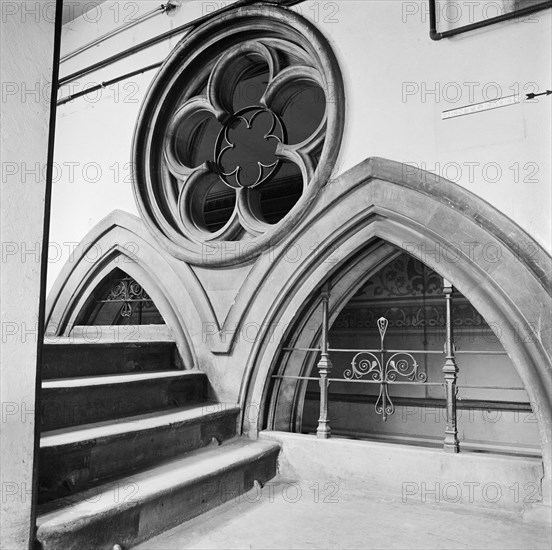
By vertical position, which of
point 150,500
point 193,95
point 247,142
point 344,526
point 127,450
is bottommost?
point 344,526

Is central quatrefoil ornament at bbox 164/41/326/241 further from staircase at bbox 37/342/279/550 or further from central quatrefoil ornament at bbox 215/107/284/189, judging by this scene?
staircase at bbox 37/342/279/550

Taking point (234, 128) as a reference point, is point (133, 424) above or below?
below

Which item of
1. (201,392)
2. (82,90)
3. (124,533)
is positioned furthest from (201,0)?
(124,533)

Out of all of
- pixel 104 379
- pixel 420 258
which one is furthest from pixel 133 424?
pixel 420 258

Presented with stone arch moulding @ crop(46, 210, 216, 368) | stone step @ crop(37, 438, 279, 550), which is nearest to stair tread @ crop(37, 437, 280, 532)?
stone step @ crop(37, 438, 279, 550)

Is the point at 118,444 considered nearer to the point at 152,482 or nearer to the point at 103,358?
the point at 152,482

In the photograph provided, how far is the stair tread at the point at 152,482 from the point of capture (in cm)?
154

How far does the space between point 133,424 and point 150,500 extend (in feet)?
1.44

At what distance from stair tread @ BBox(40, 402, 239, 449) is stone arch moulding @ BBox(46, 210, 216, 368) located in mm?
440

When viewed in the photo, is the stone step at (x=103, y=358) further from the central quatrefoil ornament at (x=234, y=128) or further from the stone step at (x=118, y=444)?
the central quatrefoil ornament at (x=234, y=128)

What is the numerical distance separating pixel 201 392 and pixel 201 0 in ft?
7.77

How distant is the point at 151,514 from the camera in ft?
5.76

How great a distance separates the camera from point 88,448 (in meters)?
1.81

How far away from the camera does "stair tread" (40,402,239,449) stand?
180 cm
